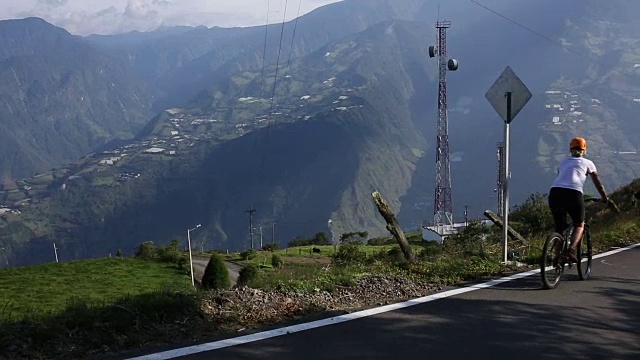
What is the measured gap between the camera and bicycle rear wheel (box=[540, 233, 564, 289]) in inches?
308

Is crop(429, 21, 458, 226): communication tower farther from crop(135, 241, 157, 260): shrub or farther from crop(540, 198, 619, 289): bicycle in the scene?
crop(540, 198, 619, 289): bicycle

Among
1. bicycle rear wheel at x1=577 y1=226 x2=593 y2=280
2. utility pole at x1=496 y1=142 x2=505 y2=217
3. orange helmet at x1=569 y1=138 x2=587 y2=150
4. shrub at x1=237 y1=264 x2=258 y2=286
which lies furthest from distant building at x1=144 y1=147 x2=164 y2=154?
orange helmet at x1=569 y1=138 x2=587 y2=150

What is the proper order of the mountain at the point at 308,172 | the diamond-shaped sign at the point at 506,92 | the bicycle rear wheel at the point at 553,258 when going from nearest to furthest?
the bicycle rear wheel at the point at 553,258
the diamond-shaped sign at the point at 506,92
the mountain at the point at 308,172

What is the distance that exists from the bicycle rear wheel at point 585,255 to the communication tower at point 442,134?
2889cm

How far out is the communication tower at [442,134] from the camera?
41.6 m

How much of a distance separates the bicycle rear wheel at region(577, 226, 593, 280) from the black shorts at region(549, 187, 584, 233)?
0.42 m

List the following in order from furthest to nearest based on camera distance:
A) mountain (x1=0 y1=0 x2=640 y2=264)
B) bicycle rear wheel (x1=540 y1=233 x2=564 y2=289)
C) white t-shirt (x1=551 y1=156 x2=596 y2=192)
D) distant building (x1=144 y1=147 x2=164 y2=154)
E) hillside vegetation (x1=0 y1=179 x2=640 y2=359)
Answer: distant building (x1=144 y1=147 x2=164 y2=154) < mountain (x1=0 y1=0 x2=640 y2=264) < white t-shirt (x1=551 y1=156 x2=596 y2=192) < bicycle rear wheel (x1=540 y1=233 x2=564 y2=289) < hillside vegetation (x1=0 y1=179 x2=640 y2=359)

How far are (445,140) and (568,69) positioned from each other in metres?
161

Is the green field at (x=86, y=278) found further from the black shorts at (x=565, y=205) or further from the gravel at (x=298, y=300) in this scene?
the black shorts at (x=565, y=205)

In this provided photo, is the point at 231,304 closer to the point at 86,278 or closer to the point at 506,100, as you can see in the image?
the point at 506,100

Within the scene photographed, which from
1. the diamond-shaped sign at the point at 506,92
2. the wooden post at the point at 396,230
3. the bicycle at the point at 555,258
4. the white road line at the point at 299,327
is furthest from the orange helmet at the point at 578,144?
the wooden post at the point at 396,230

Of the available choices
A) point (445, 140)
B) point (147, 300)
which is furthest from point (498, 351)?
point (445, 140)

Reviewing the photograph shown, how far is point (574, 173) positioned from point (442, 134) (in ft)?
118

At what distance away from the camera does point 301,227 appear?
437ft
